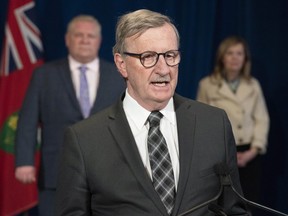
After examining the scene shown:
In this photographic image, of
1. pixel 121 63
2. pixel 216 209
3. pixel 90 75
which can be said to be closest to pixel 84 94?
pixel 90 75

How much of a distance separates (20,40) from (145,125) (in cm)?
308

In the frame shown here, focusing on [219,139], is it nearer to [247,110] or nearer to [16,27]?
[247,110]

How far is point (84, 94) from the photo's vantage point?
444cm

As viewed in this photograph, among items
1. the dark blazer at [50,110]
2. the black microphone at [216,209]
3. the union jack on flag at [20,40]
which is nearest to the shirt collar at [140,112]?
the black microphone at [216,209]

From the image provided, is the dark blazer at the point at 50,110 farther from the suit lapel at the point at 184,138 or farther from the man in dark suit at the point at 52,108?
the suit lapel at the point at 184,138

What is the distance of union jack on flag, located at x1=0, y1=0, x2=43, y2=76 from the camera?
5.14m

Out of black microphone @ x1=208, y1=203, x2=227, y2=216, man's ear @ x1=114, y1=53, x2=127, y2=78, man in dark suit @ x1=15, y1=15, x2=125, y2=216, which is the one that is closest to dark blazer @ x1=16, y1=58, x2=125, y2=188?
man in dark suit @ x1=15, y1=15, x2=125, y2=216

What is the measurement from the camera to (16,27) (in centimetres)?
516

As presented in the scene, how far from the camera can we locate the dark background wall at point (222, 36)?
5.53 m

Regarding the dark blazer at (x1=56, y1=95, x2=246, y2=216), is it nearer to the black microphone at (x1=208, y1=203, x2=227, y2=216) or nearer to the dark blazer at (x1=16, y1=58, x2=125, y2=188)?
the black microphone at (x1=208, y1=203, x2=227, y2=216)

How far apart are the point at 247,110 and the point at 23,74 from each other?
157 centimetres

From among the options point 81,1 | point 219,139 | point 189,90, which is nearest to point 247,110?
point 189,90

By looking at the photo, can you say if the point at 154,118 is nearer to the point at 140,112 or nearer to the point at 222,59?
the point at 140,112

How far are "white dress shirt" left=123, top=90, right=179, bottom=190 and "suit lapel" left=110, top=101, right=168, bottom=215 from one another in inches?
1.2
